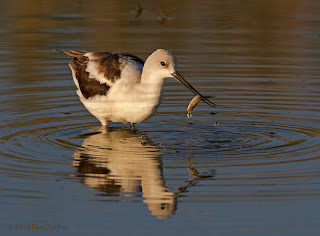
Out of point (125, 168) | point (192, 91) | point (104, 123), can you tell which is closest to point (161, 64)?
point (192, 91)

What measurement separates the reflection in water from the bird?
34cm

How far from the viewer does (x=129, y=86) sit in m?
10.2

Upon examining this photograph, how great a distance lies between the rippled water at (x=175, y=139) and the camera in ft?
23.0

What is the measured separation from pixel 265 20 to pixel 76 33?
5084mm

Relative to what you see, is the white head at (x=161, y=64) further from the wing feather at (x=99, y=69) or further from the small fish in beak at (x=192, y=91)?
the wing feather at (x=99, y=69)

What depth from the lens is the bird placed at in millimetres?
9938

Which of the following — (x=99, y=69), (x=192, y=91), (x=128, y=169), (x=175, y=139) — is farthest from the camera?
(x=99, y=69)

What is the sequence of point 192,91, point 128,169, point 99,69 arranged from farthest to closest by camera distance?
1. point 99,69
2. point 192,91
3. point 128,169

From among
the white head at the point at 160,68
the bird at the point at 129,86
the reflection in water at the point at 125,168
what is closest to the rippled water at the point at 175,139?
the reflection in water at the point at 125,168

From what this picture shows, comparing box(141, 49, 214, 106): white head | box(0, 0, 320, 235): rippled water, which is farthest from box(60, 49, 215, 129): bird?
box(0, 0, 320, 235): rippled water

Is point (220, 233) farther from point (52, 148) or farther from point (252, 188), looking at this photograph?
point (52, 148)

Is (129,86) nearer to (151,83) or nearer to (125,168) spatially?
(151,83)

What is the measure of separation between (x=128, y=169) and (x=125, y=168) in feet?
0.17

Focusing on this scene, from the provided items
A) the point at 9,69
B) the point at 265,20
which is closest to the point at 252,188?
the point at 9,69
